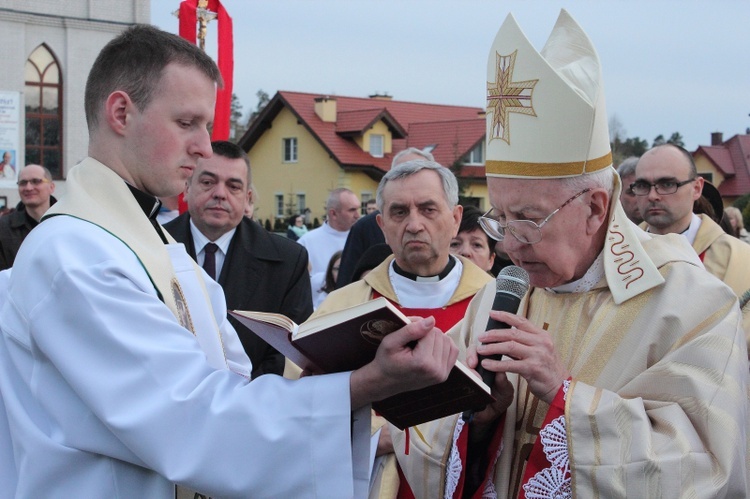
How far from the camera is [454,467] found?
2.98 meters

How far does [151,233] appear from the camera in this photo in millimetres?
2748

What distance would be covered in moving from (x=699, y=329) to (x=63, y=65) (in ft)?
97.5

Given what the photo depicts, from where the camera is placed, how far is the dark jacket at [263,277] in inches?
204

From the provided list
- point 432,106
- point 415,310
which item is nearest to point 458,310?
point 415,310

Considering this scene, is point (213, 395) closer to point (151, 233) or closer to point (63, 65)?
point (151, 233)

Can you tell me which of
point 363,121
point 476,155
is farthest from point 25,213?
point 476,155

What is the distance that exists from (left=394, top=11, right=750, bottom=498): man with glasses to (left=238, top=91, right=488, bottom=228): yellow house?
3155cm

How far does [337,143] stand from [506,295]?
36.2m

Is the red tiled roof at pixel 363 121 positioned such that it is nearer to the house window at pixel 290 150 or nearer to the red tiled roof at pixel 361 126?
the red tiled roof at pixel 361 126

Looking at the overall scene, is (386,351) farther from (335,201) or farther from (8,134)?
(8,134)

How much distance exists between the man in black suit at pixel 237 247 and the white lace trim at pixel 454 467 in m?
2.39

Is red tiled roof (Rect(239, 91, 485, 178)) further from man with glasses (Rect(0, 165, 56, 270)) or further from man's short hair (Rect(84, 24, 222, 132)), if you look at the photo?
man's short hair (Rect(84, 24, 222, 132))

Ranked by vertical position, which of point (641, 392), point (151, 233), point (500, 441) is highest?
point (151, 233)

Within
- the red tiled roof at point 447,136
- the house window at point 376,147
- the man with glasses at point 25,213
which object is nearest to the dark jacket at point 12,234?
the man with glasses at point 25,213
